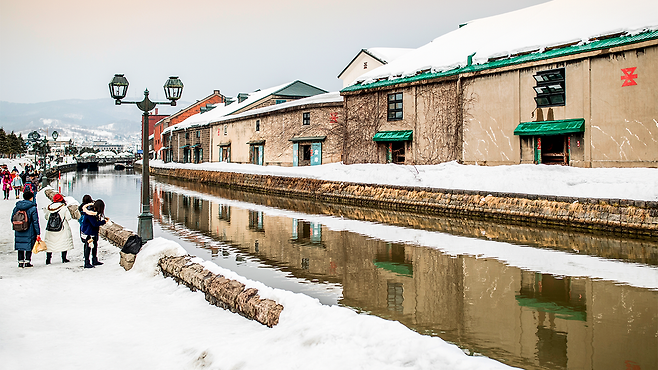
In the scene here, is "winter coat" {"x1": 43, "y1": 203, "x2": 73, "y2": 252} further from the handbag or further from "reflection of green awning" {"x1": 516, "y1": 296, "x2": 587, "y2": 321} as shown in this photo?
"reflection of green awning" {"x1": 516, "y1": 296, "x2": 587, "y2": 321}

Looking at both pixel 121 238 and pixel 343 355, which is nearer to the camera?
pixel 343 355

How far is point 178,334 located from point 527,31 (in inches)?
895

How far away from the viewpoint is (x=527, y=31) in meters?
23.9

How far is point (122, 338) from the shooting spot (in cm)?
597

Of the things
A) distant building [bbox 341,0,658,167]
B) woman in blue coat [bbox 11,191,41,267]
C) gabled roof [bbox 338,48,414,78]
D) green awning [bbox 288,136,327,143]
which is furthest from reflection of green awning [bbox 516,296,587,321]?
gabled roof [bbox 338,48,414,78]

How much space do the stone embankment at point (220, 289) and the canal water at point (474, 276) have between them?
1.86m

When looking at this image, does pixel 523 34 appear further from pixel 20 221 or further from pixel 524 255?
pixel 20 221

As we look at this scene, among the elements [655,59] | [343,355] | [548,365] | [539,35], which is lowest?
[548,365]

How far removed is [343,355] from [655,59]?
61.5ft

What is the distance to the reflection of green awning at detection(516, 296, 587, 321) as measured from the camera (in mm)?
7473

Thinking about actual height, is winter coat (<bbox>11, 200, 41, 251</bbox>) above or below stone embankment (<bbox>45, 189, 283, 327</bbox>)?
above

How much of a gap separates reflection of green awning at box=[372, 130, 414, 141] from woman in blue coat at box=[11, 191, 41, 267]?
20649 millimetres

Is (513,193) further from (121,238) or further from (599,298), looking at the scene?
(121,238)

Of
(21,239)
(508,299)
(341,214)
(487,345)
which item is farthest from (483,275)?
(341,214)
